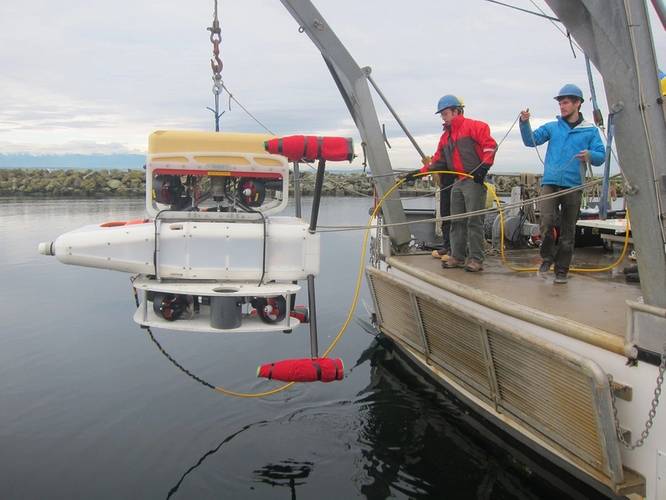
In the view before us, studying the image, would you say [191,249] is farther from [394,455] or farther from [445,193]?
[445,193]

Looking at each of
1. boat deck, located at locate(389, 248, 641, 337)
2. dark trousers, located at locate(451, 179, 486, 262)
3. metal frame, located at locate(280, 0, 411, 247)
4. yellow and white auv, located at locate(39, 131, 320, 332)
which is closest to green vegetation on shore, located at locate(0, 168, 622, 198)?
metal frame, located at locate(280, 0, 411, 247)

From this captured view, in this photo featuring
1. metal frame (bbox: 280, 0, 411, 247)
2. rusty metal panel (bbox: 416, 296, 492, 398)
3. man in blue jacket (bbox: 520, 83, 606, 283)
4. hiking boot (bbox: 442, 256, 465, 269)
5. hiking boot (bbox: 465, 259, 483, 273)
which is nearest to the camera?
rusty metal panel (bbox: 416, 296, 492, 398)

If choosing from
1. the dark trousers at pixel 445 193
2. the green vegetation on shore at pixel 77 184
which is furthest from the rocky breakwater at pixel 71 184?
the dark trousers at pixel 445 193

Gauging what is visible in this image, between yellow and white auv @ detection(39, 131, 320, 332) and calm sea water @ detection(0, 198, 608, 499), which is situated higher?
yellow and white auv @ detection(39, 131, 320, 332)

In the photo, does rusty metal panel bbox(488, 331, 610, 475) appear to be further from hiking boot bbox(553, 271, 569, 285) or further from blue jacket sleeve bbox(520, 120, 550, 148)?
blue jacket sleeve bbox(520, 120, 550, 148)

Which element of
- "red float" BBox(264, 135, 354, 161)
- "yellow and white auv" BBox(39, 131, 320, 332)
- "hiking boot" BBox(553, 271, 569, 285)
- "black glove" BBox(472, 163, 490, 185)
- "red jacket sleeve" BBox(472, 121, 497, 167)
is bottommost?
"hiking boot" BBox(553, 271, 569, 285)

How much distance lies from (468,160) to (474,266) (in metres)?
1.12

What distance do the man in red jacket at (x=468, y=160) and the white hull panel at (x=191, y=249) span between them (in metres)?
2.13

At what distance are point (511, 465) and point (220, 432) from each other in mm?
2627

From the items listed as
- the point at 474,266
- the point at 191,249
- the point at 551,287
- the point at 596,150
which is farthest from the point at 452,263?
the point at 191,249

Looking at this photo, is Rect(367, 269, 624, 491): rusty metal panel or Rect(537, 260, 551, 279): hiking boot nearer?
Rect(367, 269, 624, 491): rusty metal panel

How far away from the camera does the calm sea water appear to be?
4.48 m

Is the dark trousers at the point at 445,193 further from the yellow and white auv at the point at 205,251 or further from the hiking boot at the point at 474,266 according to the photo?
the yellow and white auv at the point at 205,251

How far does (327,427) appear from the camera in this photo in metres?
5.49
